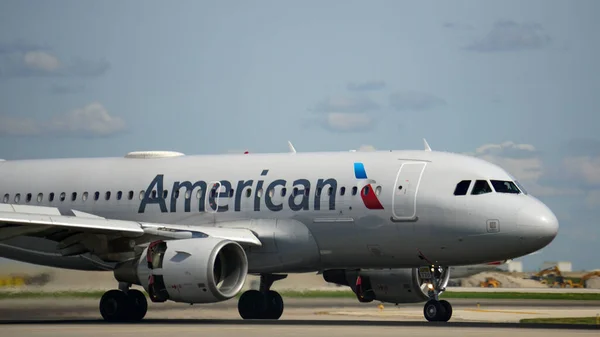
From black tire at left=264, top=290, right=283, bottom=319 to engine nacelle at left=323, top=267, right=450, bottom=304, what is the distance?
218cm

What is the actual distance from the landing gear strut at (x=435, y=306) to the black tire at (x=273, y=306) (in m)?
5.80

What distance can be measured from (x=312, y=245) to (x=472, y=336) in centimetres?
882

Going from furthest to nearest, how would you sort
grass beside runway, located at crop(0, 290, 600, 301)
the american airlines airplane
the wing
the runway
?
grass beside runway, located at crop(0, 290, 600, 301), the wing, the american airlines airplane, the runway

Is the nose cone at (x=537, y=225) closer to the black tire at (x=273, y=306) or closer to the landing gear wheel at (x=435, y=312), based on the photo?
the landing gear wheel at (x=435, y=312)

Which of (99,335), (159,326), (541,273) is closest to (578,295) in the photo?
(541,273)

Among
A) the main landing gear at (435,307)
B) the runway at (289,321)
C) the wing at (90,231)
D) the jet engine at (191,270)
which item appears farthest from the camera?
the main landing gear at (435,307)

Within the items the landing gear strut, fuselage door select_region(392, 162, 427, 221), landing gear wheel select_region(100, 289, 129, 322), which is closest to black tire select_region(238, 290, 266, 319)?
landing gear wheel select_region(100, 289, 129, 322)

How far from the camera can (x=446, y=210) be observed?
113 feet

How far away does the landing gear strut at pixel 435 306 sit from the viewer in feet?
117

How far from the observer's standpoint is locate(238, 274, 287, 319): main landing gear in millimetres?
39688

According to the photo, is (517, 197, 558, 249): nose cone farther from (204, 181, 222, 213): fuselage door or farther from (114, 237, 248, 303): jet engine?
(204, 181, 222, 213): fuselage door

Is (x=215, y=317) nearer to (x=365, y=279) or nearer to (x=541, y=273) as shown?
(x=365, y=279)

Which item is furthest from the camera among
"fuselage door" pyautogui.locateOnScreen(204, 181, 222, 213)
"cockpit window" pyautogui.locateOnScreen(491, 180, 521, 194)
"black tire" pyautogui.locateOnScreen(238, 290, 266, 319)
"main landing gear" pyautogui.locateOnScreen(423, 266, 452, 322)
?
"black tire" pyautogui.locateOnScreen(238, 290, 266, 319)

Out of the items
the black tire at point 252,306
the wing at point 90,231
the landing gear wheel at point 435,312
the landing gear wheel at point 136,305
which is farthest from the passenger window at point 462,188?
the landing gear wheel at point 136,305
